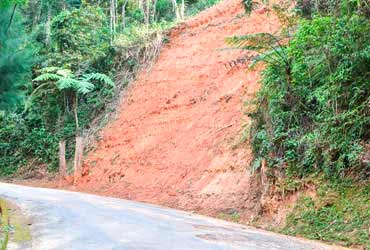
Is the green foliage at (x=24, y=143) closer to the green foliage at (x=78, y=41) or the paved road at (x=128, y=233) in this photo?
the green foliage at (x=78, y=41)

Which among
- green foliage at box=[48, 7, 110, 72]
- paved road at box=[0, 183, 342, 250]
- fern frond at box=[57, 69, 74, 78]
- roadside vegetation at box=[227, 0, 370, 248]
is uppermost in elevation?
green foliage at box=[48, 7, 110, 72]

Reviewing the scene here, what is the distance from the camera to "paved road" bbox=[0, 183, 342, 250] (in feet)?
27.5

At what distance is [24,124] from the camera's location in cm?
2919

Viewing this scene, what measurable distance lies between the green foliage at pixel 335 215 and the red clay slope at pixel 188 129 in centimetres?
288

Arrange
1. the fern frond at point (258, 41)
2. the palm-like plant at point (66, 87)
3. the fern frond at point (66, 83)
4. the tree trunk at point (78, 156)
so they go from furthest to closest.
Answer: the fern frond at point (66, 83), the palm-like plant at point (66, 87), the tree trunk at point (78, 156), the fern frond at point (258, 41)

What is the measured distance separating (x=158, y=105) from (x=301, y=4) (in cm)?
1018

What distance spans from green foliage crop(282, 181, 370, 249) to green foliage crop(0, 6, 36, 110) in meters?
8.16

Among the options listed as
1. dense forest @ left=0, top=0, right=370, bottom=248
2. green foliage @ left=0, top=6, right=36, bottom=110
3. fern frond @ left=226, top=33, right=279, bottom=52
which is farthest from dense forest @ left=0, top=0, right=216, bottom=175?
fern frond @ left=226, top=33, right=279, bottom=52

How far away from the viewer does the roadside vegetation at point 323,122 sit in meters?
11.2

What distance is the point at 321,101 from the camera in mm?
12414

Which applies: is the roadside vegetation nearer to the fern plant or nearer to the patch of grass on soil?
the patch of grass on soil

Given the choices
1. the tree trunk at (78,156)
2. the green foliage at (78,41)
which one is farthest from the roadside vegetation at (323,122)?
the green foliage at (78,41)

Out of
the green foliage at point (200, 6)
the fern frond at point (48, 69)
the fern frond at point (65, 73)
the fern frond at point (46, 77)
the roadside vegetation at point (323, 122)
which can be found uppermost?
the green foliage at point (200, 6)

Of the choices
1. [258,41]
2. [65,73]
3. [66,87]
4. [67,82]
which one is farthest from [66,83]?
[258,41]
